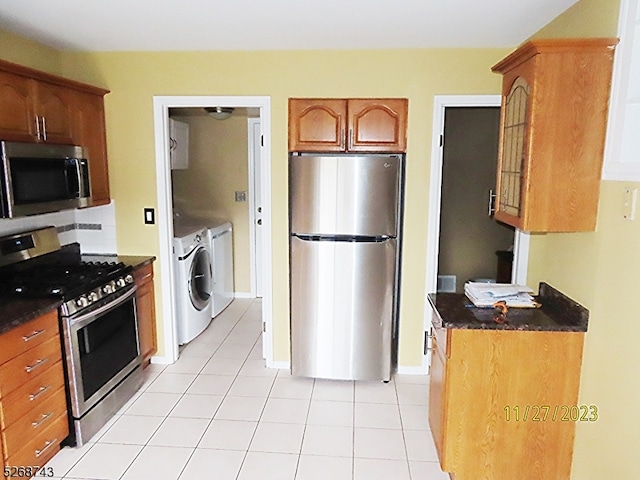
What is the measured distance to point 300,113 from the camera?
10.1 ft

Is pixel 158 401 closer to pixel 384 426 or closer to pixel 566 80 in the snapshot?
pixel 384 426

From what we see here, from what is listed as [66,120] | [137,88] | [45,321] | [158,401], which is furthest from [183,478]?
[137,88]

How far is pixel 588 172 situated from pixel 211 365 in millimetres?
2818

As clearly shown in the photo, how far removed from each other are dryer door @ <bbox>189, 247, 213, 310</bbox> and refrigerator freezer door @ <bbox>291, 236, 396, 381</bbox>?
115 centimetres

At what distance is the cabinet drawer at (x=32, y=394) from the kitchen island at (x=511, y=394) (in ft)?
6.38

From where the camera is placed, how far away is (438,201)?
318 centimetres

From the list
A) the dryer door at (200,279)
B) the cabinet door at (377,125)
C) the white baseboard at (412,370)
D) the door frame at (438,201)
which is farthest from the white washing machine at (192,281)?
the door frame at (438,201)

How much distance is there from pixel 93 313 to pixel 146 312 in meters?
0.76

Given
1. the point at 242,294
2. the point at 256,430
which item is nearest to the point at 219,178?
the point at 242,294

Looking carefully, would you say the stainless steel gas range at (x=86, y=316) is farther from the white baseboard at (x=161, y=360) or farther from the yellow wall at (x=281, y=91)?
the yellow wall at (x=281, y=91)

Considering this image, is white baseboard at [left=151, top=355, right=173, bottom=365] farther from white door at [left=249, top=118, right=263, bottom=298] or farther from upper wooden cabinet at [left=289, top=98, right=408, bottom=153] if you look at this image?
upper wooden cabinet at [left=289, top=98, right=408, bottom=153]

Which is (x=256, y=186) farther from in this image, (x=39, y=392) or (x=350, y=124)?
(x=39, y=392)

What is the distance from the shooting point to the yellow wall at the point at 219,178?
5.00m

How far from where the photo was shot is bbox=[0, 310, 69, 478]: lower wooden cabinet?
2.04 meters
